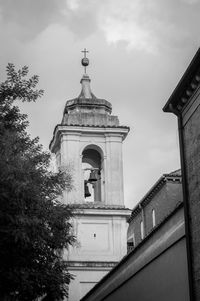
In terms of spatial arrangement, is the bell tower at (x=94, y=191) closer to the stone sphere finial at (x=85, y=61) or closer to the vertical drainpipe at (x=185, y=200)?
the stone sphere finial at (x=85, y=61)

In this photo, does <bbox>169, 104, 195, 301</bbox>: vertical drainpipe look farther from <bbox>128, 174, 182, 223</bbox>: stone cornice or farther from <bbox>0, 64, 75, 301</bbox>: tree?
<bbox>128, 174, 182, 223</bbox>: stone cornice

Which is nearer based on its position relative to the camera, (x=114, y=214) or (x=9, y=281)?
(x=9, y=281)

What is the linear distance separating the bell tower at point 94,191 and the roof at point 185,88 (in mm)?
15613

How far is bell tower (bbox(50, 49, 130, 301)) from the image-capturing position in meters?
31.7

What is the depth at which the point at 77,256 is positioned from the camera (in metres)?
31.8

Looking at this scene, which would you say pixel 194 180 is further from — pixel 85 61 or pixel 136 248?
pixel 85 61

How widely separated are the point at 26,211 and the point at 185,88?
171 inches

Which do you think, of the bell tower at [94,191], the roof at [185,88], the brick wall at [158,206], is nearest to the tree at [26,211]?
the roof at [185,88]

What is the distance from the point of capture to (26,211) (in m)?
16.6

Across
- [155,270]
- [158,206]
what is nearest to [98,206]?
[158,206]

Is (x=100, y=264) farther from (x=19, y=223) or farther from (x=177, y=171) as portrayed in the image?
(x=19, y=223)

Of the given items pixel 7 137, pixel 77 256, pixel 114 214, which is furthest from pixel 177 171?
pixel 7 137

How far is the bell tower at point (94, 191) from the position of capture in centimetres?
3172

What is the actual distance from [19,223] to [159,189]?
20.1 metres
